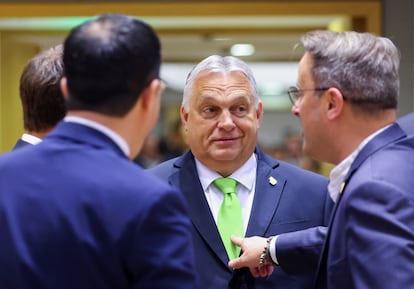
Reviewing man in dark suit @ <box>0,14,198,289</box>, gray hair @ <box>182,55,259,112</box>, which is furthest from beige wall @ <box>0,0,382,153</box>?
man in dark suit @ <box>0,14,198,289</box>

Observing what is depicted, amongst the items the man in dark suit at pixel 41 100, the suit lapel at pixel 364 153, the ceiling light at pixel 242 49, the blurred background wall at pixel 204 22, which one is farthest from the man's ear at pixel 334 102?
the ceiling light at pixel 242 49

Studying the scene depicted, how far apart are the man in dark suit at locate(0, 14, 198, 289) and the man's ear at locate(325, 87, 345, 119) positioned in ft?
1.90

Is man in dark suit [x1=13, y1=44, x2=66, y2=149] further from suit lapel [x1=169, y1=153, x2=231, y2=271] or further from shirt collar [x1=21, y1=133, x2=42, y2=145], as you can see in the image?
suit lapel [x1=169, y1=153, x2=231, y2=271]

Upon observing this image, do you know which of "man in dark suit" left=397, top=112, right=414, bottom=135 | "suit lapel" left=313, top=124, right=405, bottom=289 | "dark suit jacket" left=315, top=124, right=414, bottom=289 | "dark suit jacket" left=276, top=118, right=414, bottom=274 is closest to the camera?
"dark suit jacket" left=315, top=124, right=414, bottom=289

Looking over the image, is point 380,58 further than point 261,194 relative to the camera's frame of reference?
No

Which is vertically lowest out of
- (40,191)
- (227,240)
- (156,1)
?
(227,240)

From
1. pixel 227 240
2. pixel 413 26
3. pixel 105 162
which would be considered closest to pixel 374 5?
pixel 413 26

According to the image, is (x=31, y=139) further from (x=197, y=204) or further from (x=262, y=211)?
(x=262, y=211)

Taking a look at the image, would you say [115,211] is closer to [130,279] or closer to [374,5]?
[130,279]

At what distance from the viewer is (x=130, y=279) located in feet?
4.56

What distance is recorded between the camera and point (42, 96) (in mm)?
2018

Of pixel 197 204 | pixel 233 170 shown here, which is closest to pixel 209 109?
pixel 233 170

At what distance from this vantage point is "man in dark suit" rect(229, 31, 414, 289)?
5.43ft

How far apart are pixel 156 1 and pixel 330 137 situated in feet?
8.62
